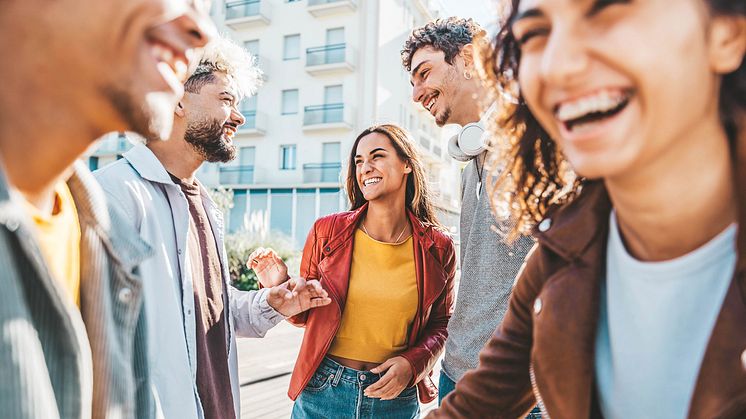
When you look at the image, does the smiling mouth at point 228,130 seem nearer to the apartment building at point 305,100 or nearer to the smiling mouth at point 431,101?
the smiling mouth at point 431,101

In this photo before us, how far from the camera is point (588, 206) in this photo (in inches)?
53.3

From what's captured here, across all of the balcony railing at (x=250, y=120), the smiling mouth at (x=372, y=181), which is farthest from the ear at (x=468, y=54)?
the balcony railing at (x=250, y=120)

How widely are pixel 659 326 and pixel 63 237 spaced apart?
145 centimetres

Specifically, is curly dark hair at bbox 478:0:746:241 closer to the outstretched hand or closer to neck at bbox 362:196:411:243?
the outstretched hand

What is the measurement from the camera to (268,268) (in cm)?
320

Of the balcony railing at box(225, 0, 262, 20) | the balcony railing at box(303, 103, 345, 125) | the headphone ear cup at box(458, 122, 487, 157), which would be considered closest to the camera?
the headphone ear cup at box(458, 122, 487, 157)

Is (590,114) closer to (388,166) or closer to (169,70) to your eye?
(169,70)

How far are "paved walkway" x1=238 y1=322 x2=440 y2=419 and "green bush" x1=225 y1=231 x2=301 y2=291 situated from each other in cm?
→ 266

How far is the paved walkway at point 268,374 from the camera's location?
541 centimetres

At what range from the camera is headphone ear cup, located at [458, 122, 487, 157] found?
2.53 metres

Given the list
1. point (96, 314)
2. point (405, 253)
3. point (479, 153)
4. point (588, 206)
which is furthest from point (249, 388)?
point (588, 206)

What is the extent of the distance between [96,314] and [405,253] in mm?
2076

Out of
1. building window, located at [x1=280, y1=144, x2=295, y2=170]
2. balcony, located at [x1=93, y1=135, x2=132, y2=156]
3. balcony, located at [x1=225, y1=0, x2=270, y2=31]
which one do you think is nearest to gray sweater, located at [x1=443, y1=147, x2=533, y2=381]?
building window, located at [x1=280, y1=144, x2=295, y2=170]

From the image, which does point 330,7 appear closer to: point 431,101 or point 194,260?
point 431,101
